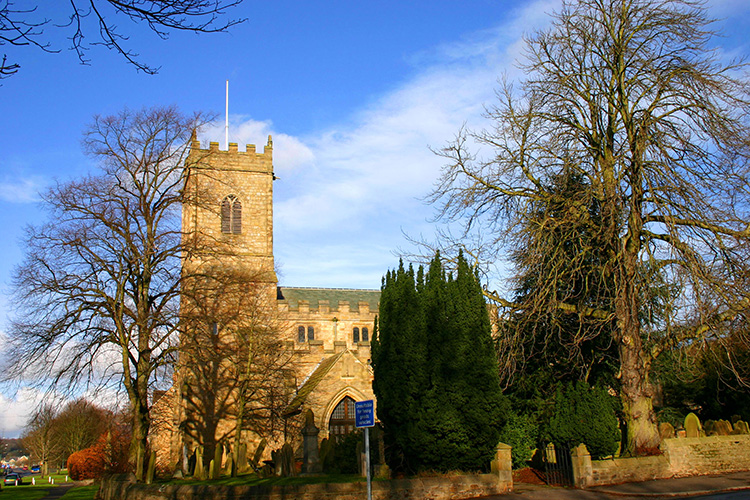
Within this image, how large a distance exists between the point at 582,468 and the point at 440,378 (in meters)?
3.70

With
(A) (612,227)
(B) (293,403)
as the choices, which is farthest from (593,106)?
(B) (293,403)

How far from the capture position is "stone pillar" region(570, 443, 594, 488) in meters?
13.6

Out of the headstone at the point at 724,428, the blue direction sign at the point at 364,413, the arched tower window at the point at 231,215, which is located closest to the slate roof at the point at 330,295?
the arched tower window at the point at 231,215

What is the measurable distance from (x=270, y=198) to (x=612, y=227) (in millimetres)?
24902

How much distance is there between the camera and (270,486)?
11891 millimetres

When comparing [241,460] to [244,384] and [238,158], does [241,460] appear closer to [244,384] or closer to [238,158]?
[244,384]

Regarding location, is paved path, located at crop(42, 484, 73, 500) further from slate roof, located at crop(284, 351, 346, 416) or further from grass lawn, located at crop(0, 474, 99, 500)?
slate roof, located at crop(284, 351, 346, 416)

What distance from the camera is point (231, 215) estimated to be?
35.2 m

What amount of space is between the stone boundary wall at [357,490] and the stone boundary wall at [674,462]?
1845 mm

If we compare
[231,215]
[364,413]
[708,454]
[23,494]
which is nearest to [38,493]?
[23,494]

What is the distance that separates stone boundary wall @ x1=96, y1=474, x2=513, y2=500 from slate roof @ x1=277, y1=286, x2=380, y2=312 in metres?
24.1

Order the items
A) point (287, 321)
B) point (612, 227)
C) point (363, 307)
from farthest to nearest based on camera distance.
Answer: point (363, 307), point (287, 321), point (612, 227)

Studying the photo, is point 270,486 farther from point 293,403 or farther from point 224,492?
point 293,403

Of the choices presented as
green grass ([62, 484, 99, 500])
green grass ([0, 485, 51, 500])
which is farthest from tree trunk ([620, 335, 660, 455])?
green grass ([0, 485, 51, 500])
